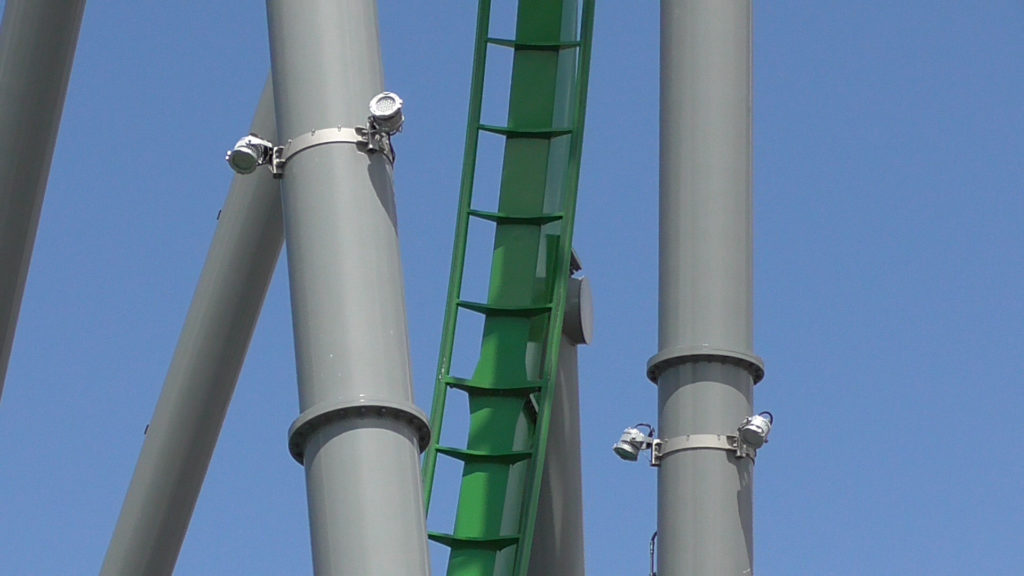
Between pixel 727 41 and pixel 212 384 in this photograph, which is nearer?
pixel 727 41

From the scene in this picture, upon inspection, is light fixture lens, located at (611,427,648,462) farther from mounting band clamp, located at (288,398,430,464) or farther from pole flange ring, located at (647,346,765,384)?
mounting band clamp, located at (288,398,430,464)

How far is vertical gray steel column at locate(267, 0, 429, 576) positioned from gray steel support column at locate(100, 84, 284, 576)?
416 cm

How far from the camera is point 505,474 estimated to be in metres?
11.8

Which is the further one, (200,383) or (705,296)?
(200,383)

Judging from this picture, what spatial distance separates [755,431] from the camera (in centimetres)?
999

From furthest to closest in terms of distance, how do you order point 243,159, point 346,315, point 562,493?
1. point 562,493
2. point 243,159
3. point 346,315

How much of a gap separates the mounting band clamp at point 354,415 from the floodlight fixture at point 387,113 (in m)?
1.14

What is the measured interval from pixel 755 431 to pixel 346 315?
3.09 metres

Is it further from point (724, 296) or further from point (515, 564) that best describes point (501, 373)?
point (724, 296)

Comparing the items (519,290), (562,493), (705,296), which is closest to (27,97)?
(519,290)

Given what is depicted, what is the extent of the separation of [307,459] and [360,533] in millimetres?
520

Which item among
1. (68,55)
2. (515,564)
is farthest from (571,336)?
(68,55)

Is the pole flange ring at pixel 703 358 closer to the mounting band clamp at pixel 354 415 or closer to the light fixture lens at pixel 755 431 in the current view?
the light fixture lens at pixel 755 431

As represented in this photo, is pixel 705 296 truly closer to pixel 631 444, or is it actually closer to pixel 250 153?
pixel 631 444
